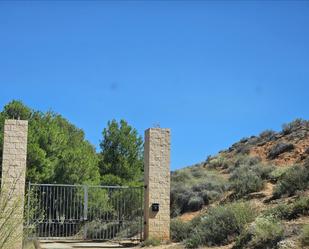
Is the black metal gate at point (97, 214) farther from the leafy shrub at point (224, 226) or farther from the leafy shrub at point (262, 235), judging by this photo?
the leafy shrub at point (262, 235)

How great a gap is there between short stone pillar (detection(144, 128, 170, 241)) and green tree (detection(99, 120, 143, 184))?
15155 millimetres

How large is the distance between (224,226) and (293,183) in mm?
4214

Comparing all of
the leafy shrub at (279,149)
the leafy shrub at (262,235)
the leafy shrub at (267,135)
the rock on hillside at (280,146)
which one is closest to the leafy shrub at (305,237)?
the leafy shrub at (262,235)

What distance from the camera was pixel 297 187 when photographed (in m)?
19.6

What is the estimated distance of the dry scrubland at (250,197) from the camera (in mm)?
14898

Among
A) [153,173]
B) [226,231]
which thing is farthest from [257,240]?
[153,173]

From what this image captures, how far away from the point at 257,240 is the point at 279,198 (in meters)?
6.10

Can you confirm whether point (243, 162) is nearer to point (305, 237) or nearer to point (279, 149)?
point (279, 149)

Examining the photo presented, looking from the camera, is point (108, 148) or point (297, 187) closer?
point (297, 187)

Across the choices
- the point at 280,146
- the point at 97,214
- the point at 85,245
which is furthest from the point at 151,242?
the point at 280,146

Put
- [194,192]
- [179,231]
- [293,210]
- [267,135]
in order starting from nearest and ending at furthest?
[293,210] < [179,231] < [194,192] < [267,135]

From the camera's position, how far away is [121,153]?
1484 inches

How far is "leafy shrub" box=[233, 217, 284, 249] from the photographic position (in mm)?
14008

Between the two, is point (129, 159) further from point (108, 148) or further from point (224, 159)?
point (224, 159)
